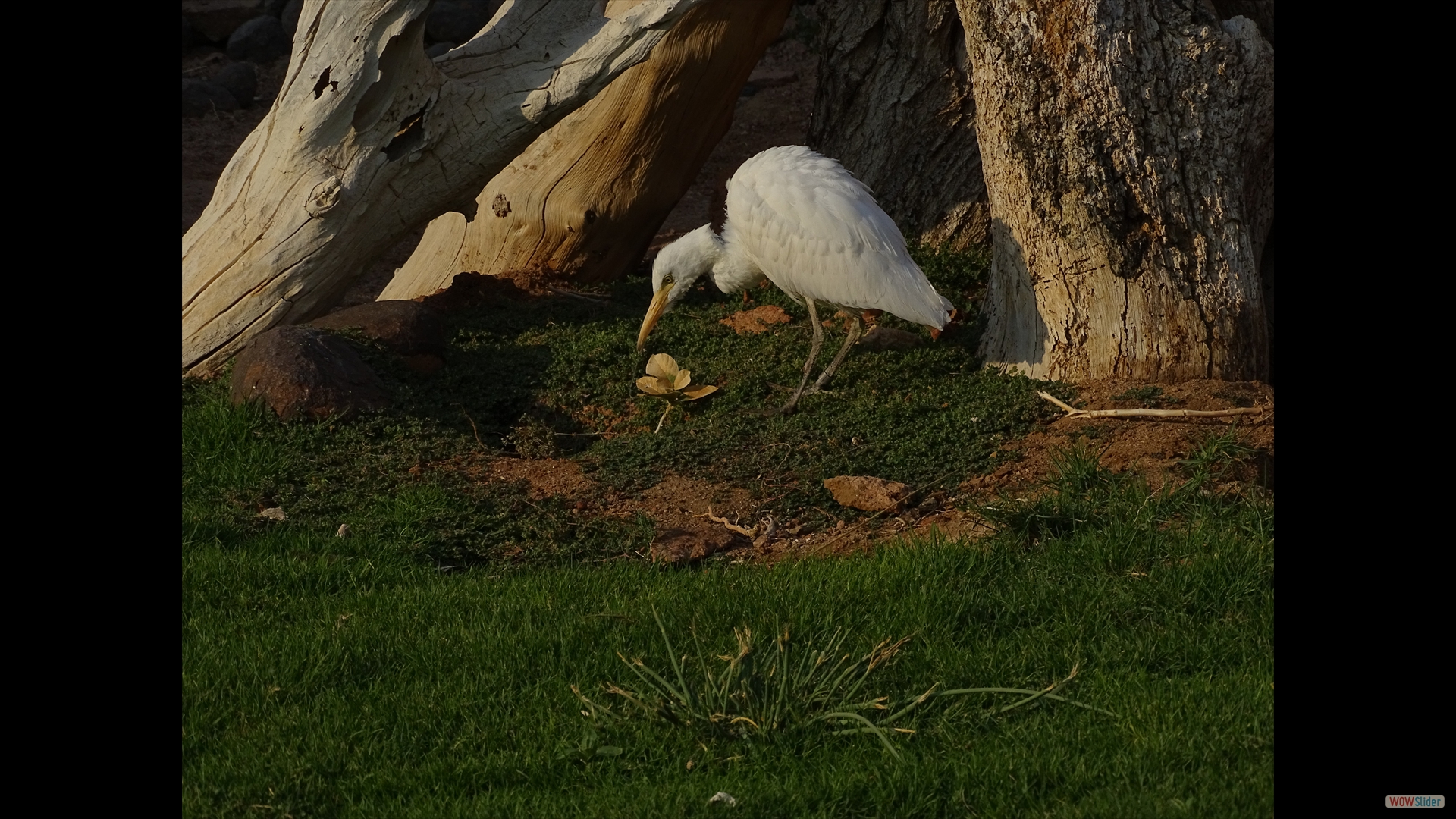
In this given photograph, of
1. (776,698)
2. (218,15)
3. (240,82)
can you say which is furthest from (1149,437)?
(218,15)

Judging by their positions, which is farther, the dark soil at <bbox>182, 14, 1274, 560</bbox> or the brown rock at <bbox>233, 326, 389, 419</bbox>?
the brown rock at <bbox>233, 326, 389, 419</bbox>

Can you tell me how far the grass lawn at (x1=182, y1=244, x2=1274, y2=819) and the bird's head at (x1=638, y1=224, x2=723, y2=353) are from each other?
799 mm

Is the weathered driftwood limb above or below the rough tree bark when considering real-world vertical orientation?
below

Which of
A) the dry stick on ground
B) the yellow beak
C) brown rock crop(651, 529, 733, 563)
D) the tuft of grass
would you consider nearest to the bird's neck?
the yellow beak

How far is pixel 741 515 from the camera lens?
5.25 m

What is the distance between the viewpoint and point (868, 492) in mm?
5246

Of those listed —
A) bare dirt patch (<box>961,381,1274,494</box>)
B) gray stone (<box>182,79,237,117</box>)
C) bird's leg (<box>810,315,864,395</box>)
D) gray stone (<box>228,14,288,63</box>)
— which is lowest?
bare dirt patch (<box>961,381,1274,494</box>)

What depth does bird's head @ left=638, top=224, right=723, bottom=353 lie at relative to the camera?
7000mm

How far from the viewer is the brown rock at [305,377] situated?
5879mm

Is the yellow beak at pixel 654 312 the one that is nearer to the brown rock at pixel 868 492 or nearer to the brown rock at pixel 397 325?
the brown rock at pixel 397 325

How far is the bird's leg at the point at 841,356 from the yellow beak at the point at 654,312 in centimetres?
92

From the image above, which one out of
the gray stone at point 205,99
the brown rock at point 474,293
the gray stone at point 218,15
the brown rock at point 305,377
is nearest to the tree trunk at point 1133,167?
the brown rock at point 474,293

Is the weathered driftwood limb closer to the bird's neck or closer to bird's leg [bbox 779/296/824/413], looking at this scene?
bird's leg [bbox 779/296/824/413]

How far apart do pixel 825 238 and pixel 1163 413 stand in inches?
72.6
